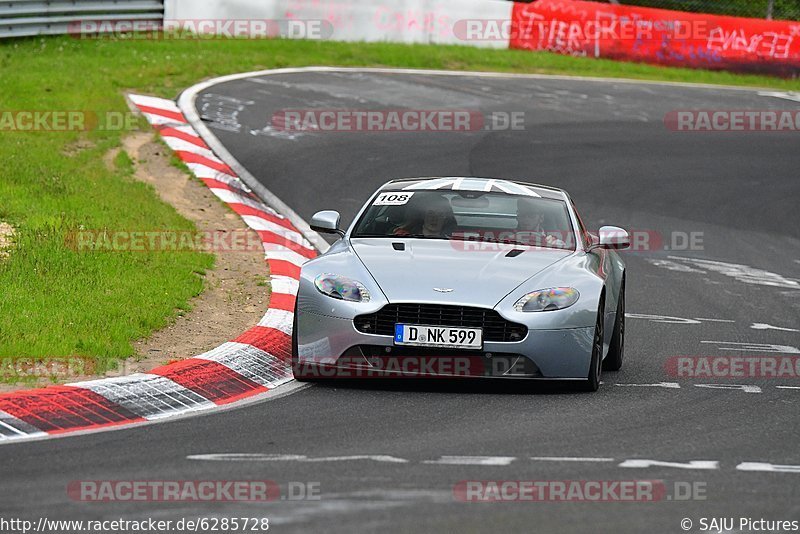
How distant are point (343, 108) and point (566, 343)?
11.8 meters

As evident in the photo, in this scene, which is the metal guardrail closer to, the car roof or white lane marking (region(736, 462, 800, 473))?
the car roof

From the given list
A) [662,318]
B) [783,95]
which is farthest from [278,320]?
[783,95]

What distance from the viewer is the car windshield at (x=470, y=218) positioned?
9234 mm

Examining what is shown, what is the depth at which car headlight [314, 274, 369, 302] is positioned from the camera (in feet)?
26.7

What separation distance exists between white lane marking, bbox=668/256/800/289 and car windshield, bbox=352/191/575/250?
439cm

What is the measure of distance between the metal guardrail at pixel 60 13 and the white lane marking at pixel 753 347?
47.0 ft

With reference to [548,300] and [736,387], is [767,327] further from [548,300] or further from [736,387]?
[548,300]

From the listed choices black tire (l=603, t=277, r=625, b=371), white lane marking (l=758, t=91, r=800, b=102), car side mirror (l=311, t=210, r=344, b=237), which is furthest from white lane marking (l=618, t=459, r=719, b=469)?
white lane marking (l=758, t=91, r=800, b=102)

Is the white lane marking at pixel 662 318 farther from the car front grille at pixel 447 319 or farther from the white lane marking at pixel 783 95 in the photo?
the white lane marking at pixel 783 95

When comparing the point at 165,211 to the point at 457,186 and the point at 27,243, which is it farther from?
the point at 457,186

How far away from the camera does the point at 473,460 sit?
6.14 meters

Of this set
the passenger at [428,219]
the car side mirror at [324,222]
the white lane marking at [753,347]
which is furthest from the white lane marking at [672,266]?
the car side mirror at [324,222]

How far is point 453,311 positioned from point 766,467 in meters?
2.28

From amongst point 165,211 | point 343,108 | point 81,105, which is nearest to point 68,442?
point 165,211
